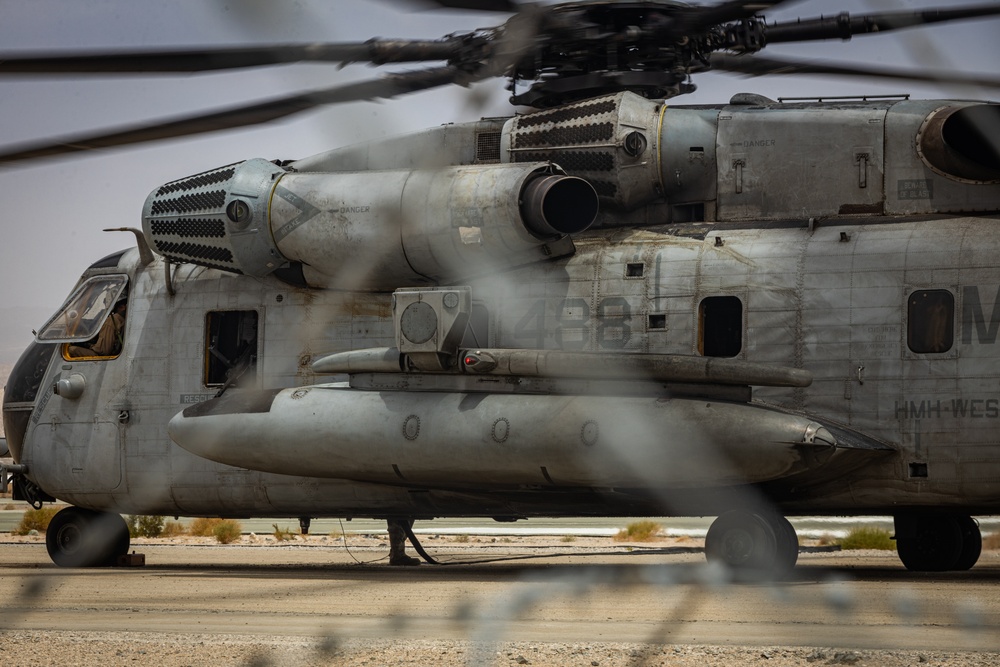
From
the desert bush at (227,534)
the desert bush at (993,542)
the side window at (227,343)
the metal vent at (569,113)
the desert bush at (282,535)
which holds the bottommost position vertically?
the desert bush at (282,535)

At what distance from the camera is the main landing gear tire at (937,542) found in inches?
489

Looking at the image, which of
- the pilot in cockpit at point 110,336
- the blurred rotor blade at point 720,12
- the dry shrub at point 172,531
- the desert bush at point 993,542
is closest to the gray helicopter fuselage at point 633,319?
the pilot in cockpit at point 110,336

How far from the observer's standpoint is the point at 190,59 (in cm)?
404

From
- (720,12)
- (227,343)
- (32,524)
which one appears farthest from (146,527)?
(720,12)

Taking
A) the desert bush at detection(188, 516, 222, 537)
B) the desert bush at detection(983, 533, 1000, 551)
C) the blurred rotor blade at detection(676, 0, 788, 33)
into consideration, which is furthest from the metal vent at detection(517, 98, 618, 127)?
the desert bush at detection(188, 516, 222, 537)

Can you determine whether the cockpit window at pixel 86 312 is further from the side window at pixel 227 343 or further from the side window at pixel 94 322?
the side window at pixel 227 343

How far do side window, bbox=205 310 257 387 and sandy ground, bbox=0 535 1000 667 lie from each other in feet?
7.29

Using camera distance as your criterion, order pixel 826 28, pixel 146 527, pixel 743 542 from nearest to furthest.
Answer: pixel 826 28 → pixel 743 542 → pixel 146 527

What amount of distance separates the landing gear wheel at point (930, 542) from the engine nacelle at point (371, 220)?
4677 mm

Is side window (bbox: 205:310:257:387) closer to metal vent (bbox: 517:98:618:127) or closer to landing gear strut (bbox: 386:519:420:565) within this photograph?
landing gear strut (bbox: 386:519:420:565)

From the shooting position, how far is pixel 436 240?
1144 cm

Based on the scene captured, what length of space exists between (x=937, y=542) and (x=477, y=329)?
5.32m

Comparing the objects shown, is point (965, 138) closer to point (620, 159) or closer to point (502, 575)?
point (620, 159)

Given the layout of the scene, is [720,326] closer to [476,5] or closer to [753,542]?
[753,542]
